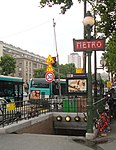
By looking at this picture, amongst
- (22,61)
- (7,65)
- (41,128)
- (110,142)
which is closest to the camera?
(110,142)

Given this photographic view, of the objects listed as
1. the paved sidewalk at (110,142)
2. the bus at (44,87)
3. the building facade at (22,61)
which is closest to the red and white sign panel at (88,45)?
the paved sidewalk at (110,142)

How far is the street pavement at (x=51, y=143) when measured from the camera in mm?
8930

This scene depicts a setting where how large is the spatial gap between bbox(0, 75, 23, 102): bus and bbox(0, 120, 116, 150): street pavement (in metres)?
13.8

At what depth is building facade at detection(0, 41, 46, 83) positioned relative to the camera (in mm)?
136750

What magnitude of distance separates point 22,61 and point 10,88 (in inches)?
4503

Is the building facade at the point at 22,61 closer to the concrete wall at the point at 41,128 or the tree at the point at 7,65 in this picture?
the tree at the point at 7,65

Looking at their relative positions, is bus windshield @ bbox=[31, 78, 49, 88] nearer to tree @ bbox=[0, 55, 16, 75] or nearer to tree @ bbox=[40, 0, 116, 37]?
tree @ bbox=[40, 0, 116, 37]

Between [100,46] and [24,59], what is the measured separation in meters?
130

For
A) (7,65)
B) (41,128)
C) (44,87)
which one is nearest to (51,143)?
(41,128)

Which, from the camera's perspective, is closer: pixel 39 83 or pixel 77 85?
pixel 77 85

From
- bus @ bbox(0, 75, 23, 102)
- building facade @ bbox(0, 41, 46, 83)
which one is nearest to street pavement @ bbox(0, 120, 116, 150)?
bus @ bbox(0, 75, 23, 102)

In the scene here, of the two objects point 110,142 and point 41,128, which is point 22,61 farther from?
point 110,142

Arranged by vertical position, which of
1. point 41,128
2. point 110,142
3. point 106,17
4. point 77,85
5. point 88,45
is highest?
point 106,17

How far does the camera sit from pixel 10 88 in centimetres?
2538
